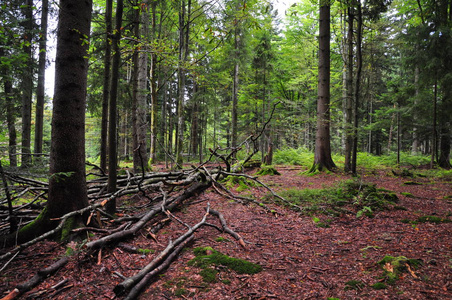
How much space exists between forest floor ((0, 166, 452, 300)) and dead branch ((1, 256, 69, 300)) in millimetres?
65

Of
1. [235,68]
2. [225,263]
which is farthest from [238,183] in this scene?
[235,68]

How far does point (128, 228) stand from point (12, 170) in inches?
77.2

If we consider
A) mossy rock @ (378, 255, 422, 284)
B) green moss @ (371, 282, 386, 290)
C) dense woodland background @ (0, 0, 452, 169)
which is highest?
dense woodland background @ (0, 0, 452, 169)

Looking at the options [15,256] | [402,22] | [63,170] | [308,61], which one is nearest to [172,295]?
Result: [15,256]

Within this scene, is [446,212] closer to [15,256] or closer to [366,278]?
[366,278]

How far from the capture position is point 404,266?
9.29ft

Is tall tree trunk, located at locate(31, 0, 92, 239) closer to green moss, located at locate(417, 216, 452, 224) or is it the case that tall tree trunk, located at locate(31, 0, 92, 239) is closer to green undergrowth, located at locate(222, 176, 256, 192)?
green undergrowth, located at locate(222, 176, 256, 192)

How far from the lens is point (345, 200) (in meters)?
5.93

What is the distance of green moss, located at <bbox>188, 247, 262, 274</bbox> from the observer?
10.1ft

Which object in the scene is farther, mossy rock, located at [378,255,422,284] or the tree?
the tree

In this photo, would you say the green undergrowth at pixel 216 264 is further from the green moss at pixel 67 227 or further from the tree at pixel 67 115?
the tree at pixel 67 115

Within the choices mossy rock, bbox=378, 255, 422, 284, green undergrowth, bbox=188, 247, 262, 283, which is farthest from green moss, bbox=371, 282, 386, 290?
green undergrowth, bbox=188, 247, 262, 283

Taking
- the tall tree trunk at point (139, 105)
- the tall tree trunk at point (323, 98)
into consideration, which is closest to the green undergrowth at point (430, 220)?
the tall tree trunk at point (323, 98)

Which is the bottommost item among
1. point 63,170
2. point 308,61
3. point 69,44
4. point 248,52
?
point 63,170
